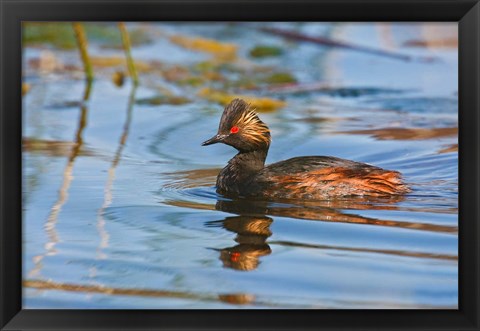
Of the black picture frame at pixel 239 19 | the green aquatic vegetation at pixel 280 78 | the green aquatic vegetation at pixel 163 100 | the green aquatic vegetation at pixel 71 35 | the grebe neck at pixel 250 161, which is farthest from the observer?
the green aquatic vegetation at pixel 71 35

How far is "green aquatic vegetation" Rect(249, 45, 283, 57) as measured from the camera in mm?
15359

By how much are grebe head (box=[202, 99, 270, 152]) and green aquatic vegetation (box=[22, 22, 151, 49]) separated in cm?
731

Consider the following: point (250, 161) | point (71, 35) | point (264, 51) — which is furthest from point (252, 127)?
point (71, 35)

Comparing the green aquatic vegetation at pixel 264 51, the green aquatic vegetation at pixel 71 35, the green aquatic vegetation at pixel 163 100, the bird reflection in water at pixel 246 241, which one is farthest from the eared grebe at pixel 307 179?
the green aquatic vegetation at pixel 71 35

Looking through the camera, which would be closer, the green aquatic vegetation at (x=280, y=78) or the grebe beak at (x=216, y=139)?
the grebe beak at (x=216, y=139)

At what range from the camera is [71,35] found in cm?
1611

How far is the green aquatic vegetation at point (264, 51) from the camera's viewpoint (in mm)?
15359

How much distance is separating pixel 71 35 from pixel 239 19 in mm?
9928

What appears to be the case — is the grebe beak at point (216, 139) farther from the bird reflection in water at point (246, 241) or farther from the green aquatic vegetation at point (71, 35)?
the green aquatic vegetation at point (71, 35)

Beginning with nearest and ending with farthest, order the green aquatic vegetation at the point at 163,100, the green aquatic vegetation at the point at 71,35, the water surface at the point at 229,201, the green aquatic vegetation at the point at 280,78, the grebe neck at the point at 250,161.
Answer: the water surface at the point at 229,201, the grebe neck at the point at 250,161, the green aquatic vegetation at the point at 163,100, the green aquatic vegetation at the point at 280,78, the green aquatic vegetation at the point at 71,35

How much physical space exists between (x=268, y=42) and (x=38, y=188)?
8.00 meters

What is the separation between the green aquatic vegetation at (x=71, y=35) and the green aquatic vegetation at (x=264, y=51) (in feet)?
5.25

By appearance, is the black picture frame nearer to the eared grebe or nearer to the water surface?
the water surface

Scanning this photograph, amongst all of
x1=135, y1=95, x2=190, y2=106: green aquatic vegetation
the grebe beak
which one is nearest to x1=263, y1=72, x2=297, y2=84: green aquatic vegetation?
x1=135, y1=95, x2=190, y2=106: green aquatic vegetation
